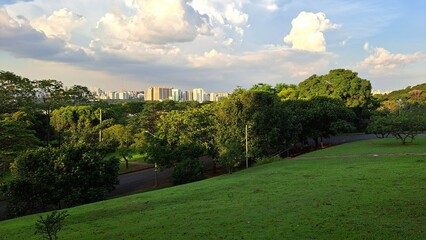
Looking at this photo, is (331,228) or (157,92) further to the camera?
(157,92)

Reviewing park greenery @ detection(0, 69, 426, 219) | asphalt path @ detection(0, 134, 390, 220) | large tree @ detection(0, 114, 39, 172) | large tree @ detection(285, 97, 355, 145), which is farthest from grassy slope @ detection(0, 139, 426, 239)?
large tree @ detection(285, 97, 355, 145)

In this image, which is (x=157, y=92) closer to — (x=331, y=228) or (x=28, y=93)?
(x=28, y=93)

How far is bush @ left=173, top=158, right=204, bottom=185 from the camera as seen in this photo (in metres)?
30.1

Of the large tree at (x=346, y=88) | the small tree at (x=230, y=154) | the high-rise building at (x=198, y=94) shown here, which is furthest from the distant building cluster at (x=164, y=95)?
the small tree at (x=230, y=154)

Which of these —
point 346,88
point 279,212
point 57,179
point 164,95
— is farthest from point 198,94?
point 279,212

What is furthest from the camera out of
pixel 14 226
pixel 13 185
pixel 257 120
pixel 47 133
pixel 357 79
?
pixel 357 79

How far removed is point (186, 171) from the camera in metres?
30.1

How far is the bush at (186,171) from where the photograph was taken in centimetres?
3011

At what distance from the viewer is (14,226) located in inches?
571

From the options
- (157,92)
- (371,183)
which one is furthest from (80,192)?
(157,92)

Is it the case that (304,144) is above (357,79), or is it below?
below

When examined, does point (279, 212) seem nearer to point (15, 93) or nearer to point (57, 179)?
point (57, 179)

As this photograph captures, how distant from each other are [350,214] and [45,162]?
2170 centimetres

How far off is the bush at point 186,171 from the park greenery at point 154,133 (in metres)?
0.09
